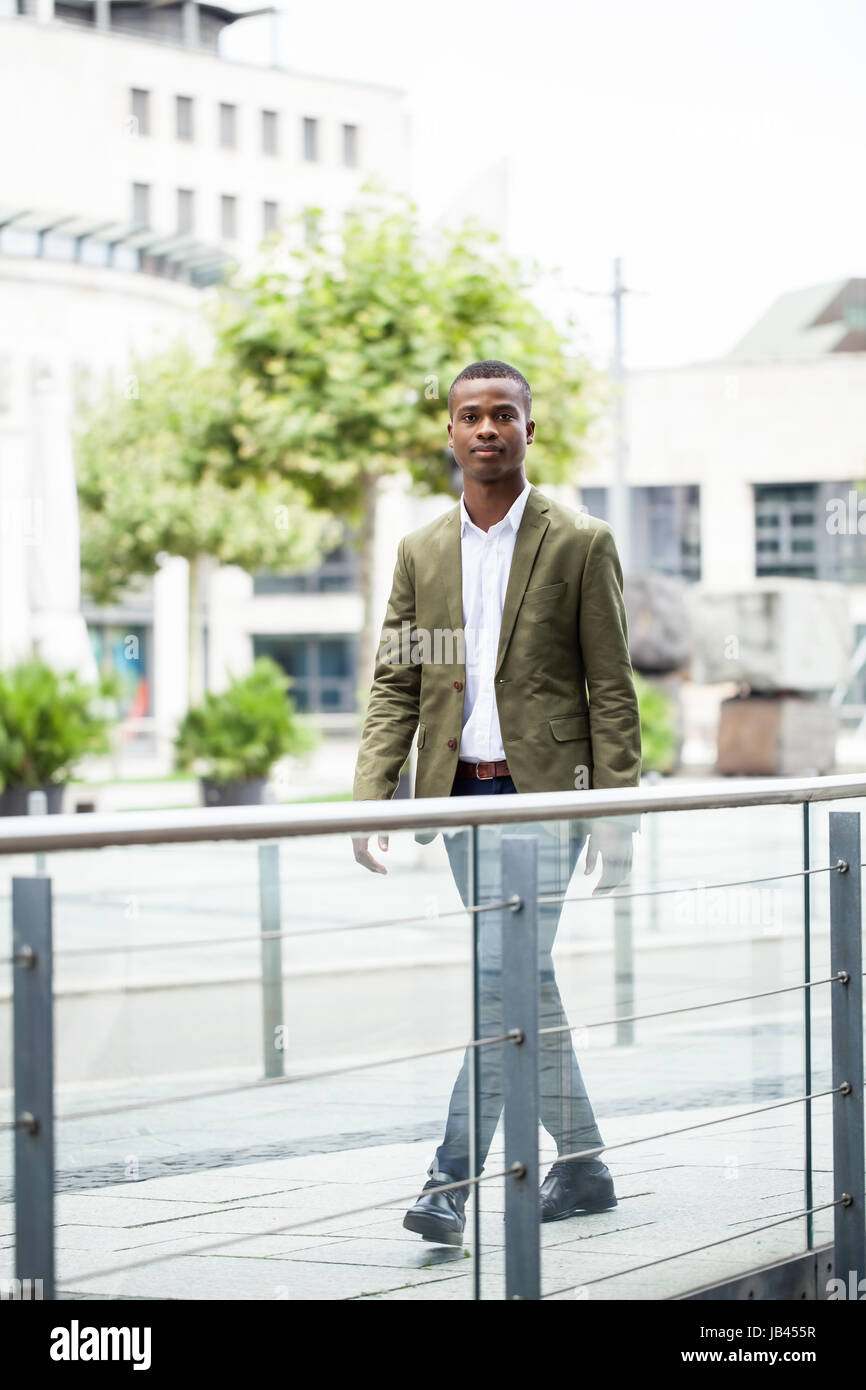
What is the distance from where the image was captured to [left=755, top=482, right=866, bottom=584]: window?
48.8 meters

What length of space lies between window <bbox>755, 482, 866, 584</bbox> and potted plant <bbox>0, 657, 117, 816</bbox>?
35.9 meters

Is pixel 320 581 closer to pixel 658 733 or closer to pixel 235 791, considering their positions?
pixel 658 733

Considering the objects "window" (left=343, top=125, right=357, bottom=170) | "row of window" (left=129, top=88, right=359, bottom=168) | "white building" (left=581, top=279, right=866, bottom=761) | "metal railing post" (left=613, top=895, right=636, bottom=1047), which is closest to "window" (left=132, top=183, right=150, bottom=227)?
"row of window" (left=129, top=88, right=359, bottom=168)

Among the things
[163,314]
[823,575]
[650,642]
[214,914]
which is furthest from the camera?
[823,575]

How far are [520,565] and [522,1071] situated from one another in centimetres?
116

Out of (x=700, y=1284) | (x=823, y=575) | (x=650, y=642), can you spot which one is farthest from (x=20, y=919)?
(x=823, y=575)

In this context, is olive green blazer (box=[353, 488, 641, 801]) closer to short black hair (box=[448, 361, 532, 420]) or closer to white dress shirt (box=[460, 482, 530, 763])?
white dress shirt (box=[460, 482, 530, 763])

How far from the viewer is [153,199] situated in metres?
49.3

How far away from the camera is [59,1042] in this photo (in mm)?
2355

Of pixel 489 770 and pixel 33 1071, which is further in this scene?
pixel 489 770

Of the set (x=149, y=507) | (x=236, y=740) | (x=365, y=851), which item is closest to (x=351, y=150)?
(x=149, y=507)

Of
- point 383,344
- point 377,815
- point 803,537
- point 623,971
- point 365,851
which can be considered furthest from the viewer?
point 803,537
